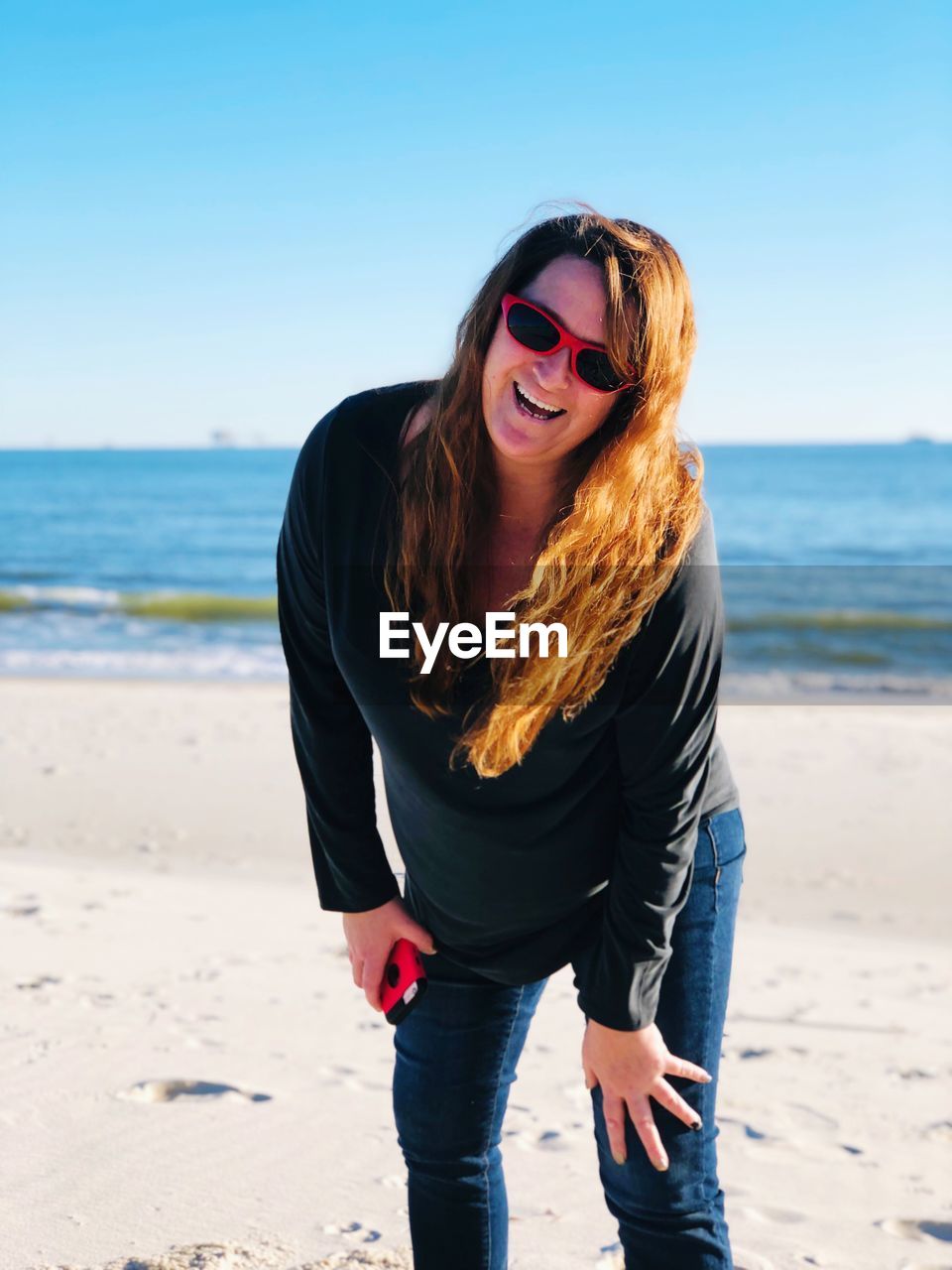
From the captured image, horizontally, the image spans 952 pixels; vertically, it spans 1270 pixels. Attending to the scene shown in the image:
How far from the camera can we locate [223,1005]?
3928 mm

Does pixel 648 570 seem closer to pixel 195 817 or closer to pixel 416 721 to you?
pixel 416 721

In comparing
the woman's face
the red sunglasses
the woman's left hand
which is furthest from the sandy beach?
the red sunglasses

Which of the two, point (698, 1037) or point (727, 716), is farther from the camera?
point (727, 716)

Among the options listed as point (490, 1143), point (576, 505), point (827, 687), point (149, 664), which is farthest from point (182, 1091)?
point (149, 664)

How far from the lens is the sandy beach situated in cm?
269

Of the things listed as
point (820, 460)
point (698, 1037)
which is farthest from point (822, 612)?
point (820, 460)

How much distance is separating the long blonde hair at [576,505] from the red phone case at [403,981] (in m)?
0.39

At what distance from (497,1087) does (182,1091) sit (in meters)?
1.65

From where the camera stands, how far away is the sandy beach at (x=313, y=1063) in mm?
2693

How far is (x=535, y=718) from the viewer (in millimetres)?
1728

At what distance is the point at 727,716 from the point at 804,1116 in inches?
251

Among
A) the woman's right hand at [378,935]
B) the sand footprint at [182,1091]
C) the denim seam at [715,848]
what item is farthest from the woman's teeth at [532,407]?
the sand footprint at [182,1091]

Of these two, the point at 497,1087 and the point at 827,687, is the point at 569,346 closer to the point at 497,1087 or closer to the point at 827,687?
the point at 497,1087

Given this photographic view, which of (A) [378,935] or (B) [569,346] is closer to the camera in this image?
(B) [569,346]
